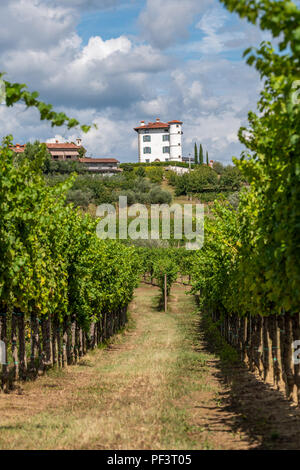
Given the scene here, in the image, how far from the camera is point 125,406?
11180 mm

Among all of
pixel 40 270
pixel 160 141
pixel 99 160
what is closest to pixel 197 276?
pixel 40 270

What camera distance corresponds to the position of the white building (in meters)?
151

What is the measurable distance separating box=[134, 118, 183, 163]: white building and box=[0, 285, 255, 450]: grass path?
435 feet

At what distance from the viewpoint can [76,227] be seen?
17422mm

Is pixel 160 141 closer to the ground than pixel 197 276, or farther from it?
farther from it

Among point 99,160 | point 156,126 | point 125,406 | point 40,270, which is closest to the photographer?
point 125,406

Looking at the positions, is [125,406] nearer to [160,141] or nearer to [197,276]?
[197,276]

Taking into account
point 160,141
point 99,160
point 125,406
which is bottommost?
point 125,406

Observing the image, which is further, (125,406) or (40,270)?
(40,270)

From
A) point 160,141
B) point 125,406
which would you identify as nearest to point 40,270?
point 125,406

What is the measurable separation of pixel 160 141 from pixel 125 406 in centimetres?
14473

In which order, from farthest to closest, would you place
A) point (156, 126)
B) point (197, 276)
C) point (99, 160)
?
point (156, 126)
point (99, 160)
point (197, 276)

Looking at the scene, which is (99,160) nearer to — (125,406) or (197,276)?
(197,276)
